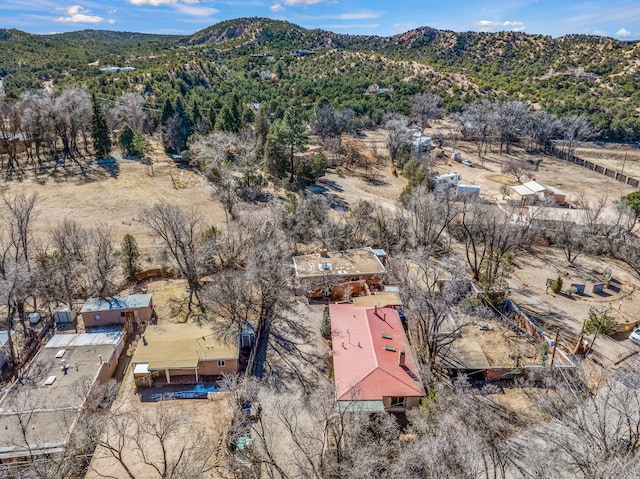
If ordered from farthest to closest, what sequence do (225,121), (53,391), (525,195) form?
1. (225,121)
2. (525,195)
3. (53,391)

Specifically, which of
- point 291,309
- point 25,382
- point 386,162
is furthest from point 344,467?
point 386,162

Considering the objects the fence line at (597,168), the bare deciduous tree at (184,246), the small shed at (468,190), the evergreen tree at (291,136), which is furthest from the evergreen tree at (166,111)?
the fence line at (597,168)

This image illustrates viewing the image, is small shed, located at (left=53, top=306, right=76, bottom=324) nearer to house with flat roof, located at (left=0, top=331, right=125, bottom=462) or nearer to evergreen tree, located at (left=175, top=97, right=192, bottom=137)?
house with flat roof, located at (left=0, top=331, right=125, bottom=462)

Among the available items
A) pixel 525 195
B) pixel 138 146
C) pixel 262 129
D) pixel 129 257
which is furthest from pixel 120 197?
pixel 525 195

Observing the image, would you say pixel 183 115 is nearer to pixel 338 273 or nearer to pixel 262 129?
pixel 262 129

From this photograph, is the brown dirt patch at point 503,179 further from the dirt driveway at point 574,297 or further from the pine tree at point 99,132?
the pine tree at point 99,132

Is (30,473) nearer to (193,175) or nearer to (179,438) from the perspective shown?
(179,438)

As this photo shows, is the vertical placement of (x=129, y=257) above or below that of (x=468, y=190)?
below
